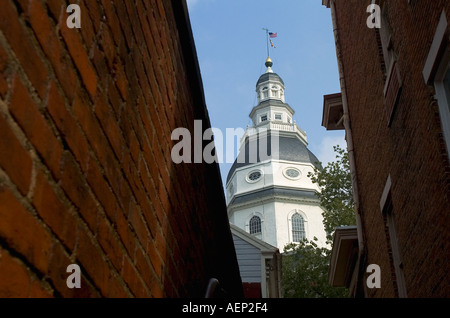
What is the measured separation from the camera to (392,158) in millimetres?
8094

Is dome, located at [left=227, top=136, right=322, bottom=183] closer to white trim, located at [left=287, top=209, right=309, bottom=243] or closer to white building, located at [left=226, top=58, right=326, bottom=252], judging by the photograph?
white building, located at [left=226, top=58, right=326, bottom=252]

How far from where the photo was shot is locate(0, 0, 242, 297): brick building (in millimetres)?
1315

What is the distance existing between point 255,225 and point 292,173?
863 centimetres

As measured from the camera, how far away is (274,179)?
59.8 m

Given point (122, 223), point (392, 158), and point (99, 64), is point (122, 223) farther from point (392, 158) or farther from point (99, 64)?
point (392, 158)

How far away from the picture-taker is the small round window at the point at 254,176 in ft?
201

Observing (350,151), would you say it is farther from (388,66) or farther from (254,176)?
(254,176)

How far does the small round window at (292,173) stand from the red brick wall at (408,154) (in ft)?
166

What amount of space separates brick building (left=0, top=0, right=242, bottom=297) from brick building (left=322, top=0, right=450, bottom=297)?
10.9 ft

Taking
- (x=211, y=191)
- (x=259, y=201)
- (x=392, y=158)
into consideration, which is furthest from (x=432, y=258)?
(x=259, y=201)

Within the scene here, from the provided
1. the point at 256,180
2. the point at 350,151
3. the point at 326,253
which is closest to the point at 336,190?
the point at 326,253

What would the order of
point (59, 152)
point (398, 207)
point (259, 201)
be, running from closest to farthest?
point (59, 152) < point (398, 207) < point (259, 201)

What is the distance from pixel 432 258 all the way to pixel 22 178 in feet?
18.8

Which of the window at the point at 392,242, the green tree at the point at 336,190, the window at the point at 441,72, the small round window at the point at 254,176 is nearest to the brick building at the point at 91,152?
the window at the point at 441,72
